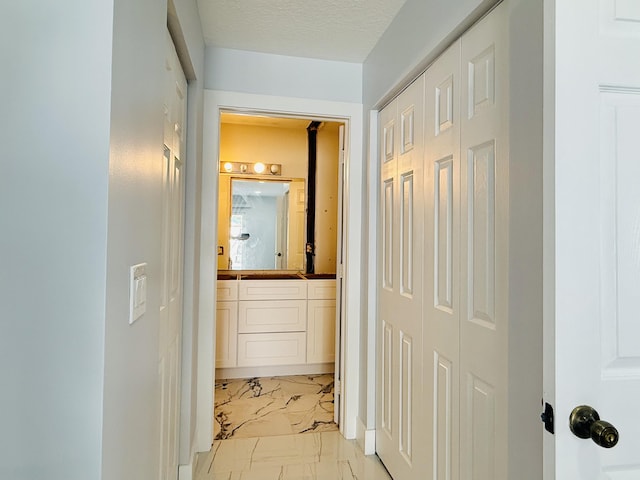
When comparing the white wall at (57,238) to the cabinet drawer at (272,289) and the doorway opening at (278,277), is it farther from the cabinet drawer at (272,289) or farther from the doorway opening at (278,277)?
the cabinet drawer at (272,289)

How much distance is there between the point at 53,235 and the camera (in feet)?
2.11

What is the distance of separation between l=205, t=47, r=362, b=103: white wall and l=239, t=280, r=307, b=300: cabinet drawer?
171 cm

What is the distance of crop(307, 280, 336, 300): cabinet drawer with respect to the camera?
338 centimetres

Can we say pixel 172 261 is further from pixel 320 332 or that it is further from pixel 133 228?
pixel 320 332

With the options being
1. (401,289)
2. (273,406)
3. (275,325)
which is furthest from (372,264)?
(275,325)

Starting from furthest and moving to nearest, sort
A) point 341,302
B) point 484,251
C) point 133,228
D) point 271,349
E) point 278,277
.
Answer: point 278,277 < point 271,349 < point 341,302 < point 484,251 < point 133,228

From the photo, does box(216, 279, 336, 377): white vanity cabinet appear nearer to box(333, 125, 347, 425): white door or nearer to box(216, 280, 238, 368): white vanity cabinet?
box(216, 280, 238, 368): white vanity cabinet

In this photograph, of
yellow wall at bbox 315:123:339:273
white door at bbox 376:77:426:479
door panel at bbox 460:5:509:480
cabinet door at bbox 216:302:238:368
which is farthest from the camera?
yellow wall at bbox 315:123:339:273

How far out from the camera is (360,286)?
7.54 feet

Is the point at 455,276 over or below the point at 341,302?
over

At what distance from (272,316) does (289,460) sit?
142 centimetres

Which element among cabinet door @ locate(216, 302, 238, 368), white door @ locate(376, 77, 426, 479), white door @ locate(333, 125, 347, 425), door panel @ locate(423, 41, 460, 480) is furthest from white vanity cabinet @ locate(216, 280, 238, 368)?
door panel @ locate(423, 41, 460, 480)

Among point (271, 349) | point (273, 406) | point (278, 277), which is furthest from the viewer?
point (278, 277)

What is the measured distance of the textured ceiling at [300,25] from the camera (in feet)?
5.73
